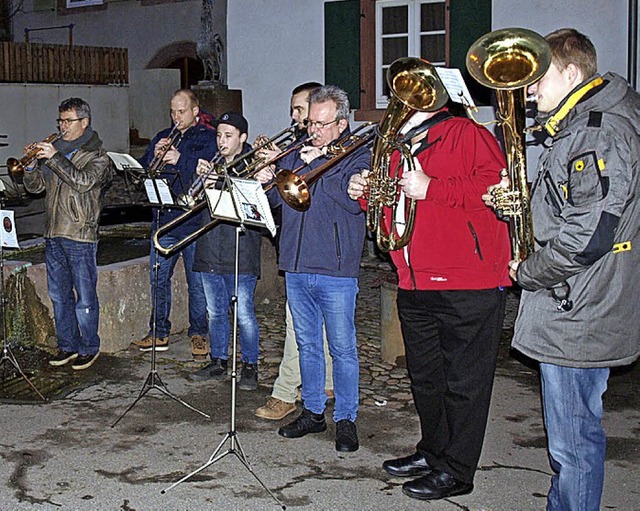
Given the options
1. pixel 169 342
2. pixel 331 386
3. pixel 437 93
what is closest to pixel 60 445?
pixel 331 386

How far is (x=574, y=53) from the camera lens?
356 cm

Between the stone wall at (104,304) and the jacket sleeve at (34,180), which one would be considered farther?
the stone wall at (104,304)

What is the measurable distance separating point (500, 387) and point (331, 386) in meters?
1.25

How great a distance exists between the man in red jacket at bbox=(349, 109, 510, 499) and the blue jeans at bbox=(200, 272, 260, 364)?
76.8 inches

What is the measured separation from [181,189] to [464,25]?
16.5 ft

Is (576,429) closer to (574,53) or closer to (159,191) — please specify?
(574,53)

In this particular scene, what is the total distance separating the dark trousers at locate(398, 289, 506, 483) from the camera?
14.4 feet

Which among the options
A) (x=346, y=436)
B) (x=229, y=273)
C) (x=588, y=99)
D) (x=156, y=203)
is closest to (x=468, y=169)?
(x=588, y=99)

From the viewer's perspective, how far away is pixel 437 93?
429 centimetres

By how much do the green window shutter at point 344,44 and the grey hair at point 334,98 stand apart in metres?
6.43

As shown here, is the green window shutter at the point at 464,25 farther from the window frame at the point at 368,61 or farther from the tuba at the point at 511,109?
the tuba at the point at 511,109

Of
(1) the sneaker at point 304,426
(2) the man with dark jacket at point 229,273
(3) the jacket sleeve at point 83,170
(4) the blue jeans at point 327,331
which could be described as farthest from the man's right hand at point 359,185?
(3) the jacket sleeve at point 83,170

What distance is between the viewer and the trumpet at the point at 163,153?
6449 mm

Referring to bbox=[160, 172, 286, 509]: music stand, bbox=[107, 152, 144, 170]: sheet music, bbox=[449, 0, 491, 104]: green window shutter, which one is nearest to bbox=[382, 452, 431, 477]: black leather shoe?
bbox=[160, 172, 286, 509]: music stand
